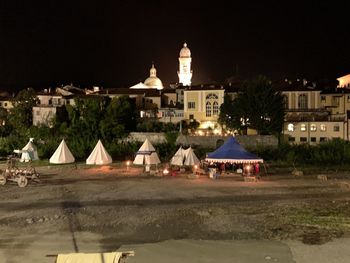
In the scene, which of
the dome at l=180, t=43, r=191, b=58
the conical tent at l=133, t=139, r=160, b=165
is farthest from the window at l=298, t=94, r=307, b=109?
the conical tent at l=133, t=139, r=160, b=165

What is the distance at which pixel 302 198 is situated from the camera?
68.0ft

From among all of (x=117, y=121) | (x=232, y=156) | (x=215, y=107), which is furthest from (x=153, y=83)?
(x=232, y=156)

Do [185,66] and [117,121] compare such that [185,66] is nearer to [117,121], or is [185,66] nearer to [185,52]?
[185,52]

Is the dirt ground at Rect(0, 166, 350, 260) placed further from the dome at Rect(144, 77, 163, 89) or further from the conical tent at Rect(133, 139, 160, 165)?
the dome at Rect(144, 77, 163, 89)

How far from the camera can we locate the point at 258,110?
50.7 meters

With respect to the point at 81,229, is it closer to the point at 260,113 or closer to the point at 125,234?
the point at 125,234

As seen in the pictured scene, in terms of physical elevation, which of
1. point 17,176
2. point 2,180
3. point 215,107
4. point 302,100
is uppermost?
point 302,100

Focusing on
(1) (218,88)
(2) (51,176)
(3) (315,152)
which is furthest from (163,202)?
(1) (218,88)

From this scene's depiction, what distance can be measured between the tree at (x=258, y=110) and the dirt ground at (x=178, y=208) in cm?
2231

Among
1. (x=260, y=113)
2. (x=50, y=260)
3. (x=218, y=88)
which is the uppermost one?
(x=218, y=88)

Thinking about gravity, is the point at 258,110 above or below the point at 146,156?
above

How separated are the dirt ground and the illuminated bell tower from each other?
58431mm

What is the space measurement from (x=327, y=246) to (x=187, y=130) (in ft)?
136

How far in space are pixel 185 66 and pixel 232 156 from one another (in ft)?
195
